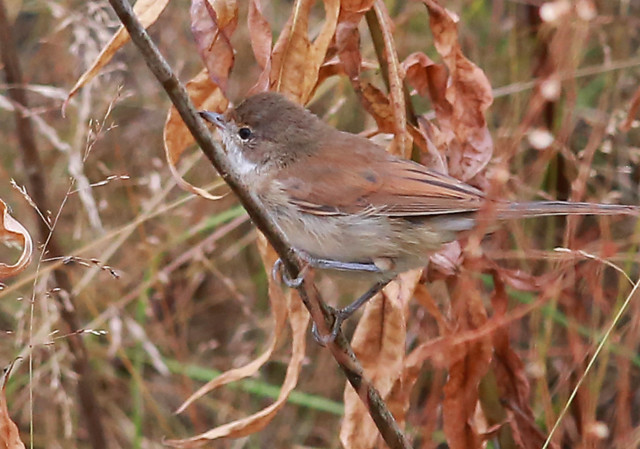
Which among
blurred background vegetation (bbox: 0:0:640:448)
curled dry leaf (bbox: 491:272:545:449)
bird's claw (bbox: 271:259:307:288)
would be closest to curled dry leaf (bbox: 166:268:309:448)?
bird's claw (bbox: 271:259:307:288)

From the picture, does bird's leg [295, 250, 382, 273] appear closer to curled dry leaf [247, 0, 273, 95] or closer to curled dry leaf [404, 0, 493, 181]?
curled dry leaf [404, 0, 493, 181]

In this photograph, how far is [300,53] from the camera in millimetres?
2158

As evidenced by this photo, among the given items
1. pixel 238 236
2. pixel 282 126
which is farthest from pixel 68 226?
pixel 282 126

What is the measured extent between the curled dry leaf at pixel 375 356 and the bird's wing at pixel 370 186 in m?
0.29

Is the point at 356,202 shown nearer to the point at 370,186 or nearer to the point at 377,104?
the point at 370,186

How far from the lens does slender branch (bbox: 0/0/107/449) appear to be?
3.01 metres

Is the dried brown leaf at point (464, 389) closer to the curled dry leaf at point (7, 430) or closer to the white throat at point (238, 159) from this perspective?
the white throat at point (238, 159)

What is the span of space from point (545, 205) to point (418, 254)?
36 cm

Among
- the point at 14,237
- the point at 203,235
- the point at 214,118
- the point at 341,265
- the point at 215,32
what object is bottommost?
the point at 203,235

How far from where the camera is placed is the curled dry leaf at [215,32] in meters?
1.94

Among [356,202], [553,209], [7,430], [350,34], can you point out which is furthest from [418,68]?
[7,430]

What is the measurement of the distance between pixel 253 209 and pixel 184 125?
2.00 feet

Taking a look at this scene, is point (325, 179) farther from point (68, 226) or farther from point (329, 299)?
point (68, 226)

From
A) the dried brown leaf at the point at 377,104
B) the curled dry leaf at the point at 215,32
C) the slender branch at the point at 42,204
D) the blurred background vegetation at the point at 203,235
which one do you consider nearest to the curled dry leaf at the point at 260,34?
the curled dry leaf at the point at 215,32
